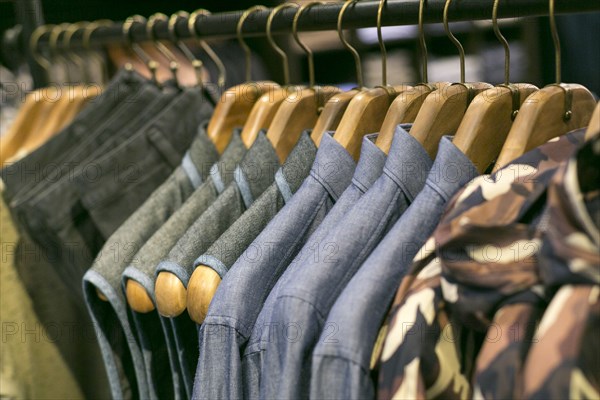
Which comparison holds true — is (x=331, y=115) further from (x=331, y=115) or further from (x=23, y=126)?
(x=23, y=126)

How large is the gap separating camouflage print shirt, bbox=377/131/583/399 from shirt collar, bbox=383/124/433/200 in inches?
3.4

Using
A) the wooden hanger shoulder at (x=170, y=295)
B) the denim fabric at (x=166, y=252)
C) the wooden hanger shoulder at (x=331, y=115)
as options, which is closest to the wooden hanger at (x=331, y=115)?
the wooden hanger shoulder at (x=331, y=115)

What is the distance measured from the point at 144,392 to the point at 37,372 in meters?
0.23

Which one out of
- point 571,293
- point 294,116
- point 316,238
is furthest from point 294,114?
point 571,293

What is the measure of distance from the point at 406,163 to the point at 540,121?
125 millimetres

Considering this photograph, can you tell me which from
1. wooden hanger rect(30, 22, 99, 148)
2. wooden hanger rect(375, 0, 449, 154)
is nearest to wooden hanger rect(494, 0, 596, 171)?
wooden hanger rect(375, 0, 449, 154)

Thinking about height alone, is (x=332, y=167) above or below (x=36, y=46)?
below

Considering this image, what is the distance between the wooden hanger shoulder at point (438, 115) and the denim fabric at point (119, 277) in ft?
0.99

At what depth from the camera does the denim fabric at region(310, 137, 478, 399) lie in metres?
0.54

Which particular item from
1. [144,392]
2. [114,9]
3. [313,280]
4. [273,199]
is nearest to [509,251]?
[313,280]

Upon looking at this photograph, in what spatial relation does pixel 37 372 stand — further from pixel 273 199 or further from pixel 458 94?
pixel 458 94

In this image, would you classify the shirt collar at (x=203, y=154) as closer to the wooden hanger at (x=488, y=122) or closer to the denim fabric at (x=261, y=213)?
the denim fabric at (x=261, y=213)

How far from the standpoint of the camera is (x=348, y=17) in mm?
777

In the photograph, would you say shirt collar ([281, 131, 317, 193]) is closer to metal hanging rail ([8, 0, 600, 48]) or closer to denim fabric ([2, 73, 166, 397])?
metal hanging rail ([8, 0, 600, 48])
